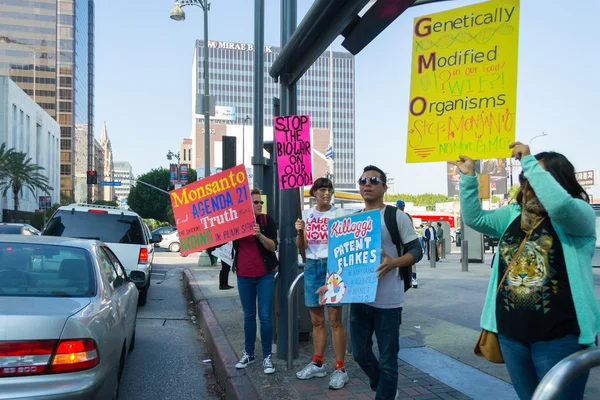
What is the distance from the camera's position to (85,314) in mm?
3521

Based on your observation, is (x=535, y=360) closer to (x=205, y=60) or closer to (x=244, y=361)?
(x=244, y=361)

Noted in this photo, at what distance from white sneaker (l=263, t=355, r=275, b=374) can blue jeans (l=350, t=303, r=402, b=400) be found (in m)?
1.34

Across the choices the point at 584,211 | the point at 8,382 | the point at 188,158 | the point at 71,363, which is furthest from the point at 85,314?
the point at 188,158

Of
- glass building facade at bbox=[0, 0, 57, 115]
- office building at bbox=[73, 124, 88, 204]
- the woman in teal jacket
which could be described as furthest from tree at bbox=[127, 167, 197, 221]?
the woman in teal jacket

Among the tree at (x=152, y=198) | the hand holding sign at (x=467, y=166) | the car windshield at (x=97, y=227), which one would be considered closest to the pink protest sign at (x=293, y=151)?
the hand holding sign at (x=467, y=166)

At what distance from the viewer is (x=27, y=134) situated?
2899 inches

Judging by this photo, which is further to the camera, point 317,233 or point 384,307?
point 317,233

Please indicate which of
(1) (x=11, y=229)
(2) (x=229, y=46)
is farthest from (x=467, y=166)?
(2) (x=229, y=46)

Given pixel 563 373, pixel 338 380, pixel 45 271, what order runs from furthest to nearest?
pixel 338 380
pixel 45 271
pixel 563 373

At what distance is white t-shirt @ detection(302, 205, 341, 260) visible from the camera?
16.3 feet

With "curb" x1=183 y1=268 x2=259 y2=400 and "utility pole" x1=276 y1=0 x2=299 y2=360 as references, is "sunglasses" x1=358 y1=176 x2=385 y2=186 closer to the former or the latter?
"utility pole" x1=276 y1=0 x2=299 y2=360

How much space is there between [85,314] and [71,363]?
13.7 inches

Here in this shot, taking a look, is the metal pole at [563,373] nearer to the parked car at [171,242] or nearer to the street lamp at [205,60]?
the street lamp at [205,60]

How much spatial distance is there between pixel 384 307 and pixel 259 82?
368cm
